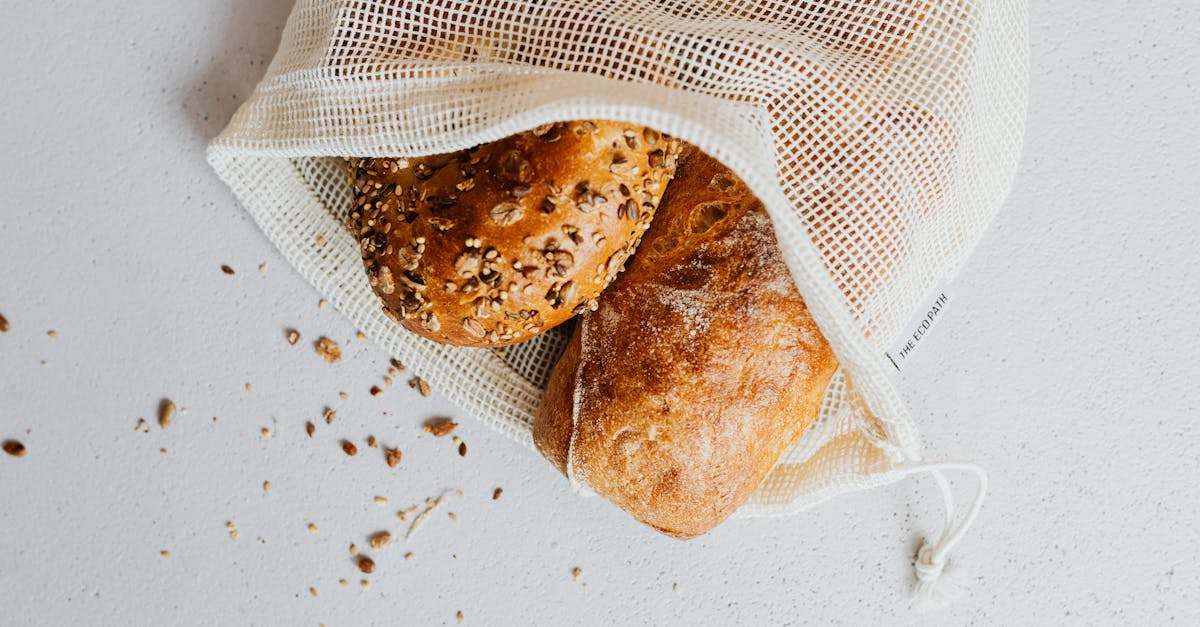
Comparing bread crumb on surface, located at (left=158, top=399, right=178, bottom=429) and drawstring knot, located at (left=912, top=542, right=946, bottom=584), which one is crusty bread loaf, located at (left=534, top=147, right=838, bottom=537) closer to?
drawstring knot, located at (left=912, top=542, right=946, bottom=584)

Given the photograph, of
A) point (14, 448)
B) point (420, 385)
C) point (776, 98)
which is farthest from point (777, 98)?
point (14, 448)

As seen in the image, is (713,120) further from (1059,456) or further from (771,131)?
(1059,456)

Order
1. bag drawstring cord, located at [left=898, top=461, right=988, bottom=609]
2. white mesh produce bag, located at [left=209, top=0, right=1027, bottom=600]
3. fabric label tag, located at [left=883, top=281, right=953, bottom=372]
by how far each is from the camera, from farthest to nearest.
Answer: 1. bag drawstring cord, located at [left=898, top=461, right=988, bottom=609]
2. fabric label tag, located at [left=883, top=281, right=953, bottom=372]
3. white mesh produce bag, located at [left=209, top=0, right=1027, bottom=600]

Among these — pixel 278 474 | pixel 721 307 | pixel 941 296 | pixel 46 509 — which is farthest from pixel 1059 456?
pixel 46 509

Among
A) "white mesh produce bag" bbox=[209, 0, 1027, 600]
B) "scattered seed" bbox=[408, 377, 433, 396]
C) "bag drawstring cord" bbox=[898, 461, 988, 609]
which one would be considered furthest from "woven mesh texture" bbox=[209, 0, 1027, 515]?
"scattered seed" bbox=[408, 377, 433, 396]

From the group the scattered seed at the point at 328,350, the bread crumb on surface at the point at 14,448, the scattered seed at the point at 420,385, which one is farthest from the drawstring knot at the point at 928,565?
the bread crumb on surface at the point at 14,448

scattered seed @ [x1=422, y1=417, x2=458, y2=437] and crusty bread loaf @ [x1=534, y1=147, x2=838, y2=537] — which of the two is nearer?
crusty bread loaf @ [x1=534, y1=147, x2=838, y2=537]
